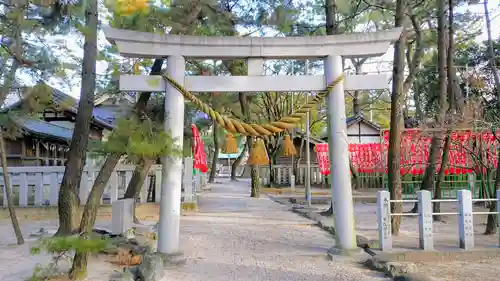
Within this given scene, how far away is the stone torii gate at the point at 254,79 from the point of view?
19.5ft

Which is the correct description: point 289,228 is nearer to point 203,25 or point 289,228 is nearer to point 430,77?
point 203,25

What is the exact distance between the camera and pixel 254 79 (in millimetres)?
6281

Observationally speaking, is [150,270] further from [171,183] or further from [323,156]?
[323,156]

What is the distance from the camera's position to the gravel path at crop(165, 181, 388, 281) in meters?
5.39

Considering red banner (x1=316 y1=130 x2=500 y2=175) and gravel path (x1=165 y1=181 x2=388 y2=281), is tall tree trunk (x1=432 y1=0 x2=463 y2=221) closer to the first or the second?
red banner (x1=316 y1=130 x2=500 y2=175)

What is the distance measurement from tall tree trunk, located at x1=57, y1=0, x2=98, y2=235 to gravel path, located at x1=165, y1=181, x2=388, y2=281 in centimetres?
186

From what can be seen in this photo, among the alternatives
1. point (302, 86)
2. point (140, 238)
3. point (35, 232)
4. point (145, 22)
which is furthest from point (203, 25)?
point (35, 232)

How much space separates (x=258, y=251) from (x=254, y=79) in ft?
9.33

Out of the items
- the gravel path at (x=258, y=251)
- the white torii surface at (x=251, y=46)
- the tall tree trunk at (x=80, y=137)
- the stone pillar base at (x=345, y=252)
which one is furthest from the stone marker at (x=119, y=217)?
the stone pillar base at (x=345, y=252)

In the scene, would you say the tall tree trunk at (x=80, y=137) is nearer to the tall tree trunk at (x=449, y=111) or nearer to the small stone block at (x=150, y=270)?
the small stone block at (x=150, y=270)

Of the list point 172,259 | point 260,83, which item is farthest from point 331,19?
point 172,259

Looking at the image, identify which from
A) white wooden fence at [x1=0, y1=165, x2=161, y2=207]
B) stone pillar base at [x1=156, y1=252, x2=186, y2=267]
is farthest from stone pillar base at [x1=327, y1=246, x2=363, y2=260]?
white wooden fence at [x1=0, y1=165, x2=161, y2=207]

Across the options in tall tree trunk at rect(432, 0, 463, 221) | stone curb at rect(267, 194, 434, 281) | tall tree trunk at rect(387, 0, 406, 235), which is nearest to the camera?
stone curb at rect(267, 194, 434, 281)

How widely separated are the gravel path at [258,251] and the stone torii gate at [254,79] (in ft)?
1.78
